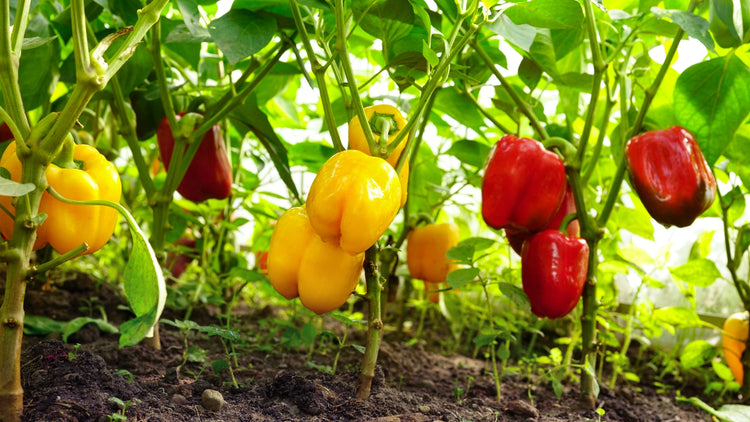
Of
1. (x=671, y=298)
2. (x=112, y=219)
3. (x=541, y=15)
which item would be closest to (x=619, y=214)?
(x=541, y=15)

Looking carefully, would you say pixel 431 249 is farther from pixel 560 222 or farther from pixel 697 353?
pixel 697 353

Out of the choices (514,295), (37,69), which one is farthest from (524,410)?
(37,69)

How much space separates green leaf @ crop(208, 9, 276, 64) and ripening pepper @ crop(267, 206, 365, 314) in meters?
0.27

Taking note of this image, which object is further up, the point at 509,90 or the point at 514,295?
the point at 509,90

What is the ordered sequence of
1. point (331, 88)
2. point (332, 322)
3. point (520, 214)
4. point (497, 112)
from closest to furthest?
point (520, 214)
point (497, 112)
point (331, 88)
point (332, 322)

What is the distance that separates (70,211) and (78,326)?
41cm

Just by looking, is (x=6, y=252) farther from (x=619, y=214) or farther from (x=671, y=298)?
(x=671, y=298)

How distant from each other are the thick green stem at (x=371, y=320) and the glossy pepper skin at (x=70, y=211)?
14.1 inches

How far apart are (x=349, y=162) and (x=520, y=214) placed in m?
0.40

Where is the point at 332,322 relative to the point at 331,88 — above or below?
below

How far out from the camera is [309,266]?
0.98 meters

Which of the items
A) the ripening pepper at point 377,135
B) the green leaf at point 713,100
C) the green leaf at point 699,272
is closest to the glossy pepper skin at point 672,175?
the green leaf at point 713,100

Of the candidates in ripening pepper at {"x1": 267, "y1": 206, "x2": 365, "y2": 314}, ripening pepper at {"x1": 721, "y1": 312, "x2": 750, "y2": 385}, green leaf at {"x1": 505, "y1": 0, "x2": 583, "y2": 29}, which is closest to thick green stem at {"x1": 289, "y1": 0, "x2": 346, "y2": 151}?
ripening pepper at {"x1": 267, "y1": 206, "x2": 365, "y2": 314}

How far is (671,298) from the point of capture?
1896 millimetres
